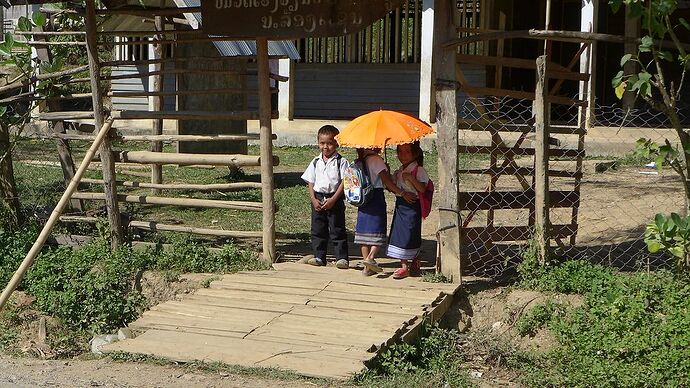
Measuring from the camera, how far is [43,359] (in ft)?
23.2

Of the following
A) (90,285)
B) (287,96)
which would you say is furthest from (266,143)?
(287,96)

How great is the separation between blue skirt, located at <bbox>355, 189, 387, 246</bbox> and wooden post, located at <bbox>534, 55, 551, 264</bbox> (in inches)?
49.4

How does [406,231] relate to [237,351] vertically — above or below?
above

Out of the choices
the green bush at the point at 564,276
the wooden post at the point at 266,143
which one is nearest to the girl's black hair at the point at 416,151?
the green bush at the point at 564,276

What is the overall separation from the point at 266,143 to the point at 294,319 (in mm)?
1951

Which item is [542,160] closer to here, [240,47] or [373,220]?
[373,220]

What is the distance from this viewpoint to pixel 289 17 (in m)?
8.22

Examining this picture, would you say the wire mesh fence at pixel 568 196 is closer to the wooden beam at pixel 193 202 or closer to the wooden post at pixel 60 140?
the wooden beam at pixel 193 202

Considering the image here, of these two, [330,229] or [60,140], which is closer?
[330,229]

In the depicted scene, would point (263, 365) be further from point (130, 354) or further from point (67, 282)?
point (67, 282)

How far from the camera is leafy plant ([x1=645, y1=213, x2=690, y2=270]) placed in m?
6.80

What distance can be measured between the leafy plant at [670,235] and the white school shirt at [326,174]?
2589 millimetres

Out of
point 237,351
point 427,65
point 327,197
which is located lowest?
point 237,351

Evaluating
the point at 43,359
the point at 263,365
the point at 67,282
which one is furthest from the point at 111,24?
the point at 263,365
